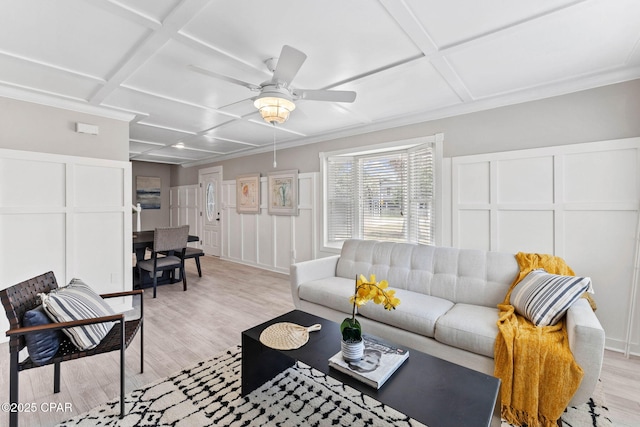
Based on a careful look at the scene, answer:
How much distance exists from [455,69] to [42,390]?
3855 millimetres

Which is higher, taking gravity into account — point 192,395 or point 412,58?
point 412,58

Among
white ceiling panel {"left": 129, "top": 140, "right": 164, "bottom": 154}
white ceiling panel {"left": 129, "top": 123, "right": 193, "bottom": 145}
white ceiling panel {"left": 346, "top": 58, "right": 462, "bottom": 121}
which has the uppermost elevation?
white ceiling panel {"left": 129, "top": 140, "right": 164, "bottom": 154}

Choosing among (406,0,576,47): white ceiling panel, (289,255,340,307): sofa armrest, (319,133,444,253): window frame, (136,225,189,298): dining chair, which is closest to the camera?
(406,0,576,47): white ceiling panel

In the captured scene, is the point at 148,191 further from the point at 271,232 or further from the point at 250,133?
the point at 250,133

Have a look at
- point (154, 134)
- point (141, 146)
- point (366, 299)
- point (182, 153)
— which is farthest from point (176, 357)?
point (182, 153)

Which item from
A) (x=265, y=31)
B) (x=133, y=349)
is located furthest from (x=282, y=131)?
(x=133, y=349)

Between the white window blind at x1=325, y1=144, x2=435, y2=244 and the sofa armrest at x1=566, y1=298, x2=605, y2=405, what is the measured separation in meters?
1.96

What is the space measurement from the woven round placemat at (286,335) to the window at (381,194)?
224 centimetres

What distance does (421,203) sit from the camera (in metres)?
3.70

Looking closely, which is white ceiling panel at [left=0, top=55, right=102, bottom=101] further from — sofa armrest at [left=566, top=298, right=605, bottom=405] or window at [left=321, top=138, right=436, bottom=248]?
sofa armrest at [left=566, top=298, right=605, bottom=405]

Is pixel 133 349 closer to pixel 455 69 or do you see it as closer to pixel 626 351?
pixel 455 69

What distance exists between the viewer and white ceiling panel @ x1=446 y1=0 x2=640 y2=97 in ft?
5.73

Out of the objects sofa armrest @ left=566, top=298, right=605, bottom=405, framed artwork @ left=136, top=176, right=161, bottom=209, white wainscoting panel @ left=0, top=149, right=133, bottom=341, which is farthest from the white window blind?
framed artwork @ left=136, top=176, right=161, bottom=209

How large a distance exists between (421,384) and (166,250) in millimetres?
3803
